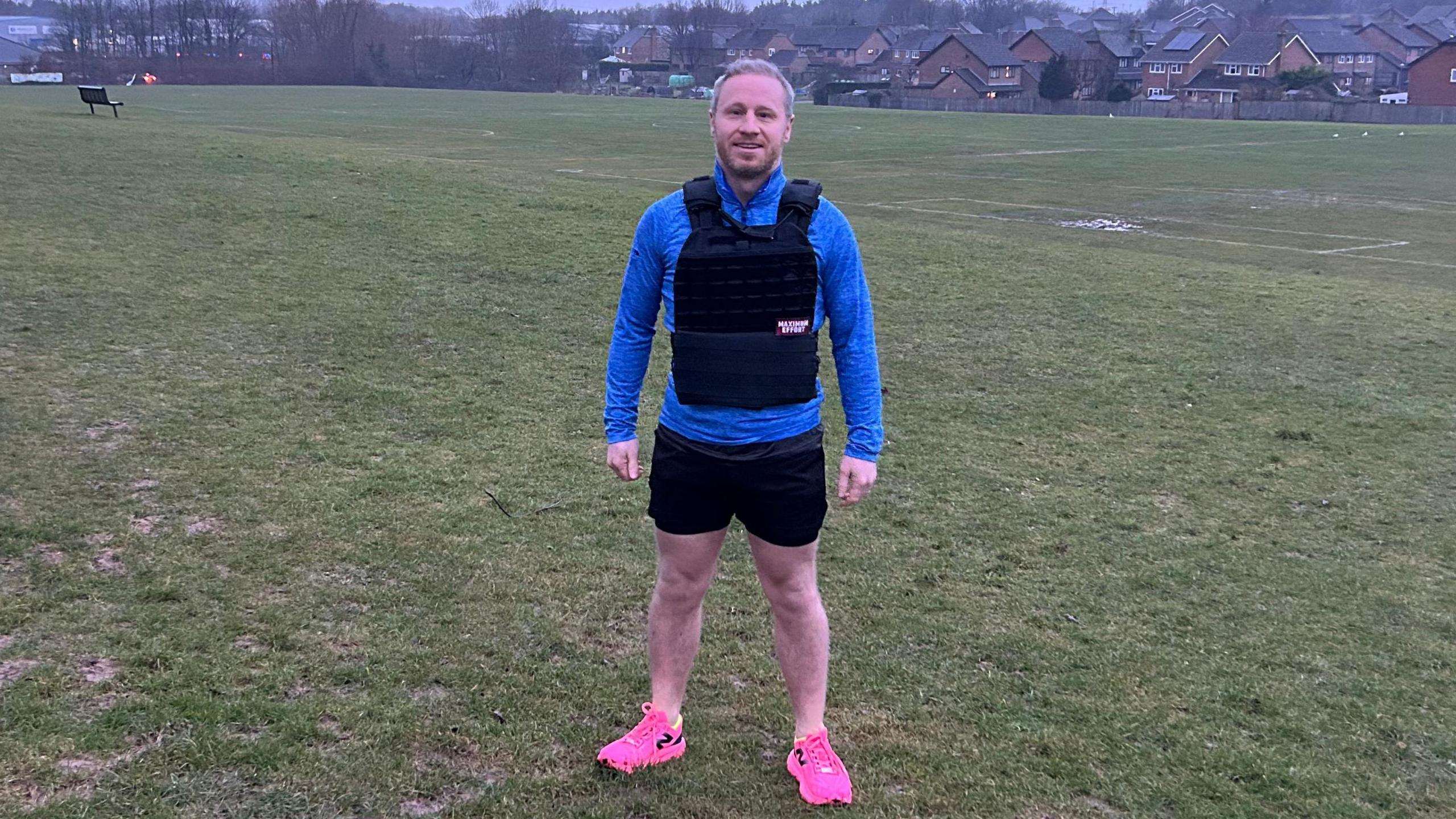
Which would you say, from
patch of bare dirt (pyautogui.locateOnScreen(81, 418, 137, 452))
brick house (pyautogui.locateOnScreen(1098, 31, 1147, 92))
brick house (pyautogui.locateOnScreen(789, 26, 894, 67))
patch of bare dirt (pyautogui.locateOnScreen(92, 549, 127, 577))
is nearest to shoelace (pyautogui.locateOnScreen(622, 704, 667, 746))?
patch of bare dirt (pyautogui.locateOnScreen(92, 549, 127, 577))

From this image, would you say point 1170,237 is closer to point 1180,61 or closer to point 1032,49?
point 1180,61

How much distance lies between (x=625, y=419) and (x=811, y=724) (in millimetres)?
1022

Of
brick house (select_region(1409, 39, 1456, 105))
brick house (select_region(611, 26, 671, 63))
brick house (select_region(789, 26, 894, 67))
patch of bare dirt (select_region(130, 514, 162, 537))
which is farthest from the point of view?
brick house (select_region(611, 26, 671, 63))

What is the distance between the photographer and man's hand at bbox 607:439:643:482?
3.46m

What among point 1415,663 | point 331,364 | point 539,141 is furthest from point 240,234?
point 539,141

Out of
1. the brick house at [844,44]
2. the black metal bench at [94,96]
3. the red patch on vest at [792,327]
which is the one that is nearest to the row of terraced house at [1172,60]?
the brick house at [844,44]

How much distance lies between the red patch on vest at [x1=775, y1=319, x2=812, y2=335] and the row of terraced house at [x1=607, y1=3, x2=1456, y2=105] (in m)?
88.3

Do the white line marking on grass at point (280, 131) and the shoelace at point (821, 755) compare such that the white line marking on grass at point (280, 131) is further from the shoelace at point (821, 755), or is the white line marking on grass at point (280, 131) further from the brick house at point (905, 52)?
the brick house at point (905, 52)

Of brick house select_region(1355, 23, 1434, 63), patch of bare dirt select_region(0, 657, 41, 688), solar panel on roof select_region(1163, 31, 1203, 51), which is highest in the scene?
brick house select_region(1355, 23, 1434, 63)

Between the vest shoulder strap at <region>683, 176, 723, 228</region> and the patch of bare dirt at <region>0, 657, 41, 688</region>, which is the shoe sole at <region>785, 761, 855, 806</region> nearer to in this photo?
the vest shoulder strap at <region>683, 176, 723, 228</region>

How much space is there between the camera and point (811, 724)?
351 centimetres

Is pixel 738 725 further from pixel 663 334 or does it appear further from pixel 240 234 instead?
pixel 240 234

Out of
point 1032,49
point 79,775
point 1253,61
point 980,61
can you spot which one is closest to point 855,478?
point 79,775

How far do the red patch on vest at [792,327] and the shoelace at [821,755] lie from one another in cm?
117
